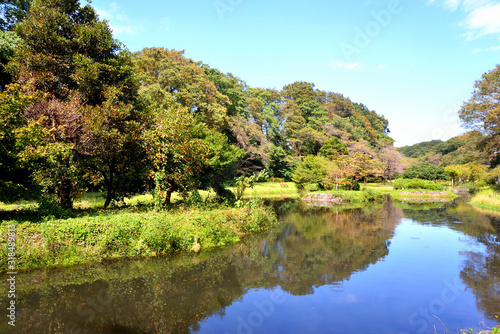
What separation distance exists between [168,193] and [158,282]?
26.2 feet

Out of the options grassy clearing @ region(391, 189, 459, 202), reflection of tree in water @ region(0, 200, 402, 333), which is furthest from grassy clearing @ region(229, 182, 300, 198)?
reflection of tree in water @ region(0, 200, 402, 333)

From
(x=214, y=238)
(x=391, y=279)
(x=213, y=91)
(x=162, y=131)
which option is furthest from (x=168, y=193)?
(x=213, y=91)

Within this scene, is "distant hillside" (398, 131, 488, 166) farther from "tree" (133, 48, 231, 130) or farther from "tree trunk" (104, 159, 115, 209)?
"tree trunk" (104, 159, 115, 209)

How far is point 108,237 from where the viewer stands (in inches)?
372

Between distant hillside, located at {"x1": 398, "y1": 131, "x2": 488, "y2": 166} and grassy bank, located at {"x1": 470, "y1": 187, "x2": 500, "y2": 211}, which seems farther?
distant hillside, located at {"x1": 398, "y1": 131, "x2": 488, "y2": 166}

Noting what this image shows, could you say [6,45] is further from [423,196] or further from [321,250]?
[423,196]

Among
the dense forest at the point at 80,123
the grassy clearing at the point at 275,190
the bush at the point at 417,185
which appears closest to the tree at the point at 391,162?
the bush at the point at 417,185

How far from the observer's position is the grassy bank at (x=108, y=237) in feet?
27.8

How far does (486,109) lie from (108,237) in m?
33.6

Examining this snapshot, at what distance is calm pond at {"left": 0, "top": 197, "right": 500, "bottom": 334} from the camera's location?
6.31m

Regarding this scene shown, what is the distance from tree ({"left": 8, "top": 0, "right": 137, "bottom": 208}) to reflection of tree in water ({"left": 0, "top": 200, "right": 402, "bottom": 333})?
509cm

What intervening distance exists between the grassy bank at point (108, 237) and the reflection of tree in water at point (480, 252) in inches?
336

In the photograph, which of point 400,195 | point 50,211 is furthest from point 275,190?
point 50,211

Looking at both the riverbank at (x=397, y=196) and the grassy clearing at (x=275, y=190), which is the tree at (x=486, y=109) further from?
the grassy clearing at (x=275, y=190)
